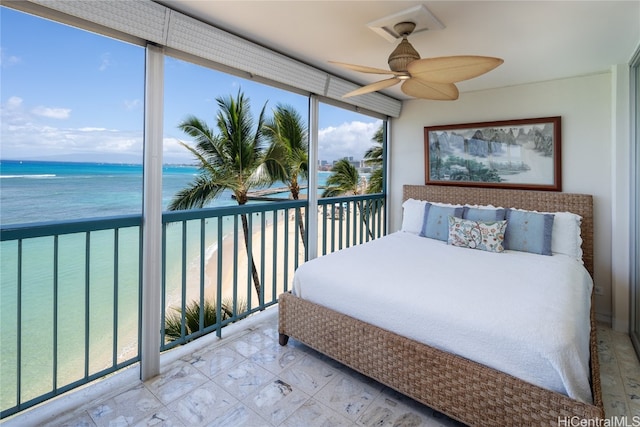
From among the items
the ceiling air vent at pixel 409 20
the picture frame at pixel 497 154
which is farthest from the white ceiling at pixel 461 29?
the picture frame at pixel 497 154

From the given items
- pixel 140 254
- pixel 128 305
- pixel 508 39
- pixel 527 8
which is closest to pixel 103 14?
pixel 140 254

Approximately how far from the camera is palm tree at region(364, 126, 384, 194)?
451cm

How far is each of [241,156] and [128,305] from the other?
6.11 feet

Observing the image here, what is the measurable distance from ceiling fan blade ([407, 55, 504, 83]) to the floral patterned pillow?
5.03 feet

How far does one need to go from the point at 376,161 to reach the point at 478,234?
2070 millimetres

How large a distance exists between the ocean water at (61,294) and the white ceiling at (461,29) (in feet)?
4.02

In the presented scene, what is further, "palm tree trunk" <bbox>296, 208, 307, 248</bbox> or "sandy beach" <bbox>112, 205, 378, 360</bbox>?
"palm tree trunk" <bbox>296, 208, 307, 248</bbox>

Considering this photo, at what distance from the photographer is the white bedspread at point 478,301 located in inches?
54.2

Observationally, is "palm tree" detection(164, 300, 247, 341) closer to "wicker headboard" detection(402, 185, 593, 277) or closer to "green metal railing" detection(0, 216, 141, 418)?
"green metal railing" detection(0, 216, 141, 418)

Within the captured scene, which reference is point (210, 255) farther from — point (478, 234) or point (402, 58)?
point (478, 234)

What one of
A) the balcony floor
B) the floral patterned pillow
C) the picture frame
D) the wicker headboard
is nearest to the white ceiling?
the picture frame

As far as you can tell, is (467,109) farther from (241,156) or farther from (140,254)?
(140,254)

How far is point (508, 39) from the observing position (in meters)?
2.28

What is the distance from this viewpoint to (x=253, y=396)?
1.86 m
